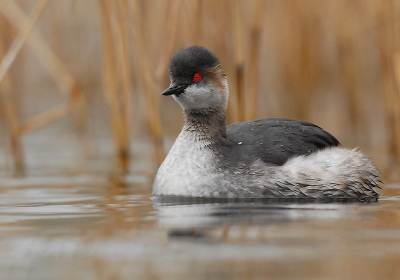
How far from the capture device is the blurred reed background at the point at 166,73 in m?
7.79

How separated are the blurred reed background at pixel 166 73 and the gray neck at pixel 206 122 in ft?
3.77

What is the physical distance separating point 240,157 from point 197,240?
2179 mm

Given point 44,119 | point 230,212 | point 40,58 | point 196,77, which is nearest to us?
point 230,212

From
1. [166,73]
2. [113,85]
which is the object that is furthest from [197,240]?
[166,73]

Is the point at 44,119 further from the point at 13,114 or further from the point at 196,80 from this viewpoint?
the point at 196,80

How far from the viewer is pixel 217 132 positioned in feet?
20.9

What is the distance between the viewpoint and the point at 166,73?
12.6m

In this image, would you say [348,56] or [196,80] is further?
[348,56]

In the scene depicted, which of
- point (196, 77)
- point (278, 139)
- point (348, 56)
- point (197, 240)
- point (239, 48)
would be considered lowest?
point (197, 240)

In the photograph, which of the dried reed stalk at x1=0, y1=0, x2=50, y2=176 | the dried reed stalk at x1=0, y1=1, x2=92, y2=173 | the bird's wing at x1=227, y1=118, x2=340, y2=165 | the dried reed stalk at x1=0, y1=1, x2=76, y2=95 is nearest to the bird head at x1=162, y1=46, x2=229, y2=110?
the bird's wing at x1=227, y1=118, x2=340, y2=165

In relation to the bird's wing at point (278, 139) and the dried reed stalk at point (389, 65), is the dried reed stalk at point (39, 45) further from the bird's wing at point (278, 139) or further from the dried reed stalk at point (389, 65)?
the dried reed stalk at point (389, 65)

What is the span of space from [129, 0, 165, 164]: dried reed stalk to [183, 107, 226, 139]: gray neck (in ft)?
4.34

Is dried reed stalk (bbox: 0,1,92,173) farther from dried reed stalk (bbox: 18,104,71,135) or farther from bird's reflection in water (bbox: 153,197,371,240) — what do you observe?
bird's reflection in water (bbox: 153,197,371,240)

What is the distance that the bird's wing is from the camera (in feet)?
20.1
